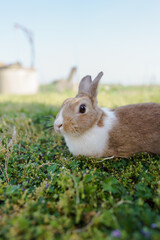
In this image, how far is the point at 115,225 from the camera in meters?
1.28

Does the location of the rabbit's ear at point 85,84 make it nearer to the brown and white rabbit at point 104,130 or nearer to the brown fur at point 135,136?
the brown and white rabbit at point 104,130

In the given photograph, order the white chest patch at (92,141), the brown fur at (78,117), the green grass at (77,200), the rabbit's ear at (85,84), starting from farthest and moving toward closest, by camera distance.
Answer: the rabbit's ear at (85,84) → the white chest patch at (92,141) → the brown fur at (78,117) → the green grass at (77,200)

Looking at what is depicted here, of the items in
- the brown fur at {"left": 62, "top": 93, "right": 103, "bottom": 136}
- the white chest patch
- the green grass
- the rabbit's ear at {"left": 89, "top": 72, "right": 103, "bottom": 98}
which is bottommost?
the green grass

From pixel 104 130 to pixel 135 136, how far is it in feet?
1.46

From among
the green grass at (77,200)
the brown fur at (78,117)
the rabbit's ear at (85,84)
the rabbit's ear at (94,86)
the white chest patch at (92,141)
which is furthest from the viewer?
the rabbit's ear at (85,84)

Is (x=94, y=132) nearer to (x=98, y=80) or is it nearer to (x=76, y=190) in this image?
(x=98, y=80)

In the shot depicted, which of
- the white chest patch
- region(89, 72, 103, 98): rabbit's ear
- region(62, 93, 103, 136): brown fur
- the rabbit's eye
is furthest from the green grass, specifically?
region(89, 72, 103, 98): rabbit's ear

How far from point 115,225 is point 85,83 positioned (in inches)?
83.6

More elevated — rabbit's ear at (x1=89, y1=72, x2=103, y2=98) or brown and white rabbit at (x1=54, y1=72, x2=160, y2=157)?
rabbit's ear at (x1=89, y1=72, x2=103, y2=98)

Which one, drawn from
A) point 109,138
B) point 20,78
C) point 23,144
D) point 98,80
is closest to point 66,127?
point 109,138

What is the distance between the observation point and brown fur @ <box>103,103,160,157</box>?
258 cm

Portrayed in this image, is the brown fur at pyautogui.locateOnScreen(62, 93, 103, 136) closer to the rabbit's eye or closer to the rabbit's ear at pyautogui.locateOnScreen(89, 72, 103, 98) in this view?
the rabbit's eye

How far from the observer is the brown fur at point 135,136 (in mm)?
2576

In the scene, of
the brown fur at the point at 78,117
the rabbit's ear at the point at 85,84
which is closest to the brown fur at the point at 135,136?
the brown fur at the point at 78,117
